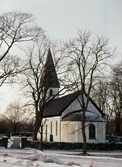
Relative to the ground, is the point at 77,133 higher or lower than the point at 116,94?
lower

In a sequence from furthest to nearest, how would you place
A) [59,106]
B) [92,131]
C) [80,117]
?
[59,106] → [92,131] → [80,117]

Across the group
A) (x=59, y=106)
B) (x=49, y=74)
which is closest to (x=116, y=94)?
(x=59, y=106)

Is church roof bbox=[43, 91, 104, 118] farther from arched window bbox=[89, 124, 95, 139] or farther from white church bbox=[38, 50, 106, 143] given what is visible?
arched window bbox=[89, 124, 95, 139]

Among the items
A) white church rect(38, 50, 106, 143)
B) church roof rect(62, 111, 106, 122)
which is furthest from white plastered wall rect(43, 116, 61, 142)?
church roof rect(62, 111, 106, 122)

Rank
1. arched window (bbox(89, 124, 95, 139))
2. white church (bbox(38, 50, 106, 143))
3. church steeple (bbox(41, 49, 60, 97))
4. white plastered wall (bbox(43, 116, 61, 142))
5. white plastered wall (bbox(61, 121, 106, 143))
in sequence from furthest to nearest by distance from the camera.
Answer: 1. white plastered wall (bbox(43, 116, 61, 142))
2. arched window (bbox(89, 124, 95, 139))
3. white plastered wall (bbox(61, 121, 106, 143))
4. white church (bbox(38, 50, 106, 143))
5. church steeple (bbox(41, 49, 60, 97))

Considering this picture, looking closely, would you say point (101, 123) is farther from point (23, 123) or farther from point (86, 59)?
point (23, 123)

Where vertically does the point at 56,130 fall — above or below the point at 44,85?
below

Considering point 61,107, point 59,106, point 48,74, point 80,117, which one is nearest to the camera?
point 48,74

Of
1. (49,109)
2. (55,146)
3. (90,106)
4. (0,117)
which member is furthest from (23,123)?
(55,146)

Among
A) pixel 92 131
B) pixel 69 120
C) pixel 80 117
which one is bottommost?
pixel 92 131

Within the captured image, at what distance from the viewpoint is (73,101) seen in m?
37.4

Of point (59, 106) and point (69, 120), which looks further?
point (59, 106)

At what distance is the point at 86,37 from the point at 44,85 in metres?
9.08

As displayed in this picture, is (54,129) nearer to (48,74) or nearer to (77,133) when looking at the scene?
(77,133)
